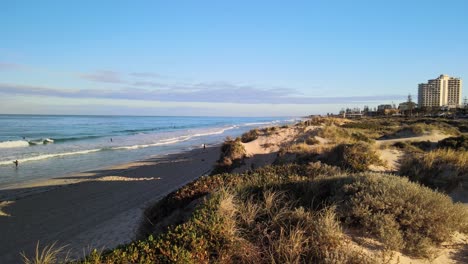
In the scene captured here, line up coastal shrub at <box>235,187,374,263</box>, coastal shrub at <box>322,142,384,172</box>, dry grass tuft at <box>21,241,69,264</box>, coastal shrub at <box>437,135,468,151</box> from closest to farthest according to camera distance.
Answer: dry grass tuft at <box>21,241,69,264</box> → coastal shrub at <box>235,187,374,263</box> → coastal shrub at <box>322,142,384,172</box> → coastal shrub at <box>437,135,468,151</box>

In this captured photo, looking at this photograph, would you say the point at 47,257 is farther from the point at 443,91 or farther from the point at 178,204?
the point at 443,91

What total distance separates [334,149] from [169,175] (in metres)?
8.48

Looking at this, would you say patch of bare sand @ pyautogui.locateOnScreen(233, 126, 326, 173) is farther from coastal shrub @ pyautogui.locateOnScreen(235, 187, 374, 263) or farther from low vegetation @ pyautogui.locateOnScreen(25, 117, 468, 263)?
coastal shrub @ pyautogui.locateOnScreen(235, 187, 374, 263)

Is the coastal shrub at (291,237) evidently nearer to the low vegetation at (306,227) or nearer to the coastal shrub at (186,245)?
the low vegetation at (306,227)

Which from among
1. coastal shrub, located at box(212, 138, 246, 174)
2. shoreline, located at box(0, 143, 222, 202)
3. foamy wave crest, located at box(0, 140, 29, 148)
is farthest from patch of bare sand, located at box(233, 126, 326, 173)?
foamy wave crest, located at box(0, 140, 29, 148)

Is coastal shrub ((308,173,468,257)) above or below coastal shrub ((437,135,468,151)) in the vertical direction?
above

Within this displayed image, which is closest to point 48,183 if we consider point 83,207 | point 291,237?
point 83,207

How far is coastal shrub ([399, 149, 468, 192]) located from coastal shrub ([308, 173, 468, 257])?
Answer: 398 cm

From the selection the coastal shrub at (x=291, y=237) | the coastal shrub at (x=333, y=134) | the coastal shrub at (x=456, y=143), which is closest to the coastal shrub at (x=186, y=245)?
the coastal shrub at (x=291, y=237)

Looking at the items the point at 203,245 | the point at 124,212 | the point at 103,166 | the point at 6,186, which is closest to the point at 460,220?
the point at 203,245

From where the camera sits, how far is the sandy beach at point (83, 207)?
349 inches

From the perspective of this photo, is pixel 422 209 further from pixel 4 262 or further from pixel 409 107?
pixel 409 107

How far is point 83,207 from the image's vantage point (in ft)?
40.1

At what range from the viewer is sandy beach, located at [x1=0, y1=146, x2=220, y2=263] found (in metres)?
8.88
